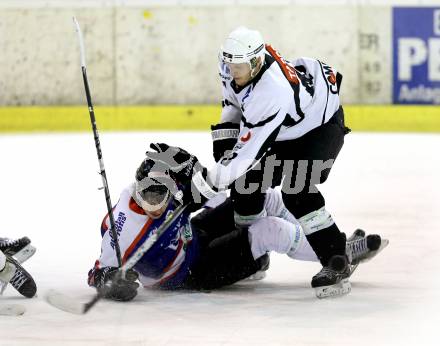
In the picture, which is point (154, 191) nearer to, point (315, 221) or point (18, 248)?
point (315, 221)

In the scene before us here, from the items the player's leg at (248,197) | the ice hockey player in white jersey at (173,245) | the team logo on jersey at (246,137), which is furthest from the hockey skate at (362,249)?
the team logo on jersey at (246,137)

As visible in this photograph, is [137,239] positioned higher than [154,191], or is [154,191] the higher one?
[154,191]

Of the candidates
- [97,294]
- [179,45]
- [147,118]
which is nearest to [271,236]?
[97,294]

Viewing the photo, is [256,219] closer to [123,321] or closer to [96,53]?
[123,321]

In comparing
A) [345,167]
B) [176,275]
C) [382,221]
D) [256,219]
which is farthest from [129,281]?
[345,167]

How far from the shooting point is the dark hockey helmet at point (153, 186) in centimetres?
353

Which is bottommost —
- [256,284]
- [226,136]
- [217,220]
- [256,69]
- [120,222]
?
[256,284]

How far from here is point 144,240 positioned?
3.65m

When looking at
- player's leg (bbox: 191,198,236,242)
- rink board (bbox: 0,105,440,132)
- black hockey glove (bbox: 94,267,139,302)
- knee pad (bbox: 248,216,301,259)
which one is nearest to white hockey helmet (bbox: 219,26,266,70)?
knee pad (bbox: 248,216,301,259)

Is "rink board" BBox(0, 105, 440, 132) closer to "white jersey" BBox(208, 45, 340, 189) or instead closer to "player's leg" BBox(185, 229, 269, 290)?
"white jersey" BBox(208, 45, 340, 189)

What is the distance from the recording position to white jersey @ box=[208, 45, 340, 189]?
3.54 metres

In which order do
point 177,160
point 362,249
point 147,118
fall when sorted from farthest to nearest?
point 147,118
point 362,249
point 177,160

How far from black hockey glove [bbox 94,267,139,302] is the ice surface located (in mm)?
41

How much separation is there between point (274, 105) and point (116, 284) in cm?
80
